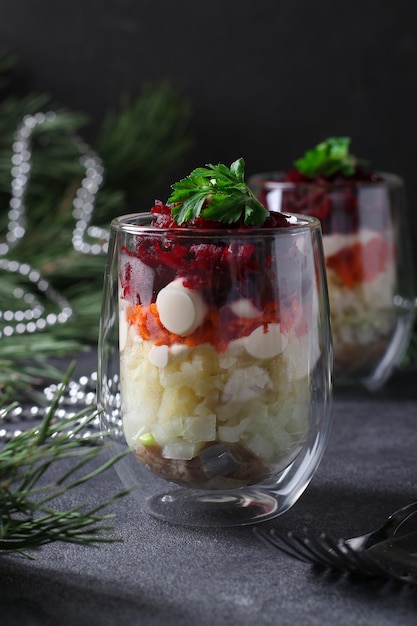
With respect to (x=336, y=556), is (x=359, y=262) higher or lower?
higher

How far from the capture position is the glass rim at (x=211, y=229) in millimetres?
680

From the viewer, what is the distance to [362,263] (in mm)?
1081

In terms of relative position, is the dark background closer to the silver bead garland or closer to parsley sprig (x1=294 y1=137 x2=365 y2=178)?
the silver bead garland

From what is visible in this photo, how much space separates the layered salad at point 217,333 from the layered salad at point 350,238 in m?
0.35

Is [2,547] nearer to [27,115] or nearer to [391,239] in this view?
[391,239]

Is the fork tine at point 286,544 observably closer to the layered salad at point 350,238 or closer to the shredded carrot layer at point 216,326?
the shredded carrot layer at point 216,326

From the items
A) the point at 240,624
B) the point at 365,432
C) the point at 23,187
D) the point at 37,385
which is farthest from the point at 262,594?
the point at 23,187

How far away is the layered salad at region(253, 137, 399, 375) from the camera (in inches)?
42.2

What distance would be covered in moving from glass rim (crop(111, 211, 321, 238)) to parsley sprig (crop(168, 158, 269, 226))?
11 millimetres

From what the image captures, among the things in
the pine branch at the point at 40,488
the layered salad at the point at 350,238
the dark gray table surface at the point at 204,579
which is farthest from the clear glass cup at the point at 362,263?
the pine branch at the point at 40,488

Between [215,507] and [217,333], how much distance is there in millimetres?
154

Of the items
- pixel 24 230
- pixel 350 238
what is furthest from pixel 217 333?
pixel 24 230

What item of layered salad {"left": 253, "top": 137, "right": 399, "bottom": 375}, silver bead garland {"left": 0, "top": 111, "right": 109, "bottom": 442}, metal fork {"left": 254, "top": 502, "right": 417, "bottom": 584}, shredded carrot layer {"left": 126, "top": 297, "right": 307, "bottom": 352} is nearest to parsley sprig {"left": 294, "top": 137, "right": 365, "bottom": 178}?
layered salad {"left": 253, "top": 137, "right": 399, "bottom": 375}

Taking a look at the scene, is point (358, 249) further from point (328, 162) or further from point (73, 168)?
point (73, 168)
